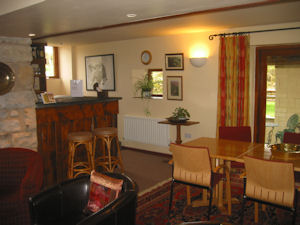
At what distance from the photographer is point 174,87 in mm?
5840

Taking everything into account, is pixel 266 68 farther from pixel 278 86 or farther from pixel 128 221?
pixel 128 221

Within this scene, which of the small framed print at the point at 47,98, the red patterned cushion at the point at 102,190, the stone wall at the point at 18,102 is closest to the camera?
the red patterned cushion at the point at 102,190

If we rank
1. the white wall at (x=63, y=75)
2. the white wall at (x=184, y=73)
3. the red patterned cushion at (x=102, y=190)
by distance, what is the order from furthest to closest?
the white wall at (x=63, y=75)
the white wall at (x=184, y=73)
the red patterned cushion at (x=102, y=190)

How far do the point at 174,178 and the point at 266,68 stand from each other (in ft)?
8.94

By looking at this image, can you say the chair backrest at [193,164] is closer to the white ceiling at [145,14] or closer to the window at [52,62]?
the white ceiling at [145,14]

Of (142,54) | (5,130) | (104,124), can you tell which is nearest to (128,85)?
(142,54)

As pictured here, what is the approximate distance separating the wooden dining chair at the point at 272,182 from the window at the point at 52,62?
6.16 meters

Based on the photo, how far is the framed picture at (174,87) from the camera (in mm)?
5770

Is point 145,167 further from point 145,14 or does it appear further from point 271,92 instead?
point 145,14

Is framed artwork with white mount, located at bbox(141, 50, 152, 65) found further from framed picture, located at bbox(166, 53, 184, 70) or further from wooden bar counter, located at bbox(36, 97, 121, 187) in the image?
wooden bar counter, located at bbox(36, 97, 121, 187)

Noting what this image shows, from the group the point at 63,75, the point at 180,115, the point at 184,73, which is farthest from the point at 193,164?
the point at 63,75

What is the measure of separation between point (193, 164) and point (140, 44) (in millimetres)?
3719

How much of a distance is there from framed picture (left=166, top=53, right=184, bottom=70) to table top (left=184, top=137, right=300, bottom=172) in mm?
2145

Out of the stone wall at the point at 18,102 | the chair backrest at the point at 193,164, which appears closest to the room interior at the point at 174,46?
the stone wall at the point at 18,102
